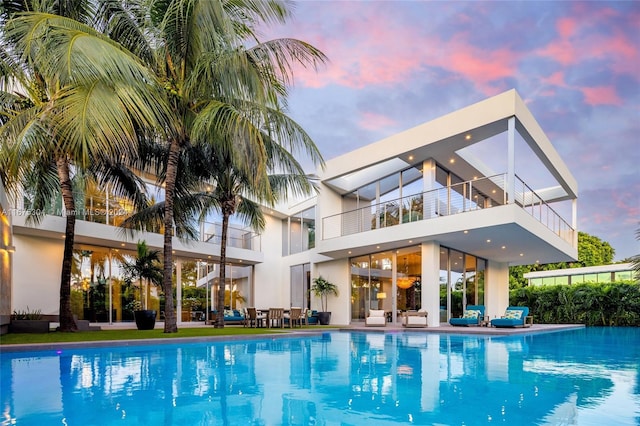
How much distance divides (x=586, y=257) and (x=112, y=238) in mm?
37426

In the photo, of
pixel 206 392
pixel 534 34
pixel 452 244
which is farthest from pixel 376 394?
pixel 534 34

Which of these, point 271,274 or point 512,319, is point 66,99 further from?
point 271,274

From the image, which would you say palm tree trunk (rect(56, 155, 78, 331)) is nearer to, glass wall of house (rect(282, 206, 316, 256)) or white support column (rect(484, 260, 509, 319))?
glass wall of house (rect(282, 206, 316, 256))

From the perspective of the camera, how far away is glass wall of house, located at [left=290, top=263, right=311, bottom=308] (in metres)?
23.5

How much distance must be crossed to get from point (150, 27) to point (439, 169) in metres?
10.9

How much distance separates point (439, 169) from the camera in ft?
56.0

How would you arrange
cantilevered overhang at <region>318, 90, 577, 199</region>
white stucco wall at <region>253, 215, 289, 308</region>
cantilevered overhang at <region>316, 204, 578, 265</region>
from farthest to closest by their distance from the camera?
white stucco wall at <region>253, 215, 289, 308</region>
cantilevered overhang at <region>316, 204, 578, 265</region>
cantilevered overhang at <region>318, 90, 577, 199</region>

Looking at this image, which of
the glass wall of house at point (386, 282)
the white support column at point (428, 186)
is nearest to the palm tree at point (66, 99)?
the white support column at point (428, 186)

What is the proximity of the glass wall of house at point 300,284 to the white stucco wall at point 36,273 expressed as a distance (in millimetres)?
11263

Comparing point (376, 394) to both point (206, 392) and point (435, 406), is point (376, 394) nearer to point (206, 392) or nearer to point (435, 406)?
point (435, 406)

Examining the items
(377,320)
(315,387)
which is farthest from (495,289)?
(315,387)

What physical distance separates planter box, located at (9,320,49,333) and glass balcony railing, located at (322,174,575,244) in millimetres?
10955

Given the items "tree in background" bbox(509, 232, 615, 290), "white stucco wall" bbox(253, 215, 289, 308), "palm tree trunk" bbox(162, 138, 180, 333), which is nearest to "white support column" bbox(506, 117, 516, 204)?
"palm tree trunk" bbox(162, 138, 180, 333)

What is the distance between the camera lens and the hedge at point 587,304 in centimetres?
2128
